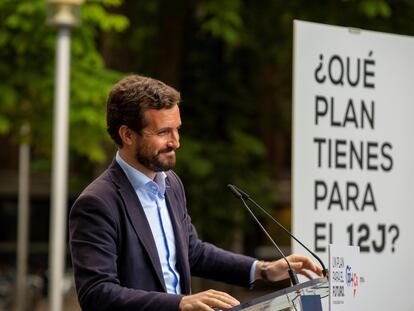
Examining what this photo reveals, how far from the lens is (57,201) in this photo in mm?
12539

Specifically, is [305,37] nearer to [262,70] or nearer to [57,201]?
[57,201]

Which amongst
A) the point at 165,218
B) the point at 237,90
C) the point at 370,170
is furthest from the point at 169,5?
the point at 165,218

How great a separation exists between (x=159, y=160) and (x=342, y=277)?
26.2 inches

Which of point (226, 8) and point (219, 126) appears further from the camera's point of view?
point (219, 126)

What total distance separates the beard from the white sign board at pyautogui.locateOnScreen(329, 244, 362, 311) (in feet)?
1.79

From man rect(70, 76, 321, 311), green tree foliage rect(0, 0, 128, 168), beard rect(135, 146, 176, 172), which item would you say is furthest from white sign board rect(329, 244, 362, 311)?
green tree foliage rect(0, 0, 128, 168)

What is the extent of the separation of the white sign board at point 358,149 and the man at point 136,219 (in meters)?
1.62

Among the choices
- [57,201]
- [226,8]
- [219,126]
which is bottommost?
[57,201]

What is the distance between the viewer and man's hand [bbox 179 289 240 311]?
9.83 ft

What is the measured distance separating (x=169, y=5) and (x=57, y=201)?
292 centimetres

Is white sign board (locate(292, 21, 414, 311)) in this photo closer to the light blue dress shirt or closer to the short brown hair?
the light blue dress shirt

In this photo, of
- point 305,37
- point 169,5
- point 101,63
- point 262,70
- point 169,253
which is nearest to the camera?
point 169,253

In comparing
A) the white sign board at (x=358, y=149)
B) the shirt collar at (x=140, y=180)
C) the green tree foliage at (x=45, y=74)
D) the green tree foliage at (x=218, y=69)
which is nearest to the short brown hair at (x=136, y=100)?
the shirt collar at (x=140, y=180)

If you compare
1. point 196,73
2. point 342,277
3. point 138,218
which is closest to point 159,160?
point 138,218
